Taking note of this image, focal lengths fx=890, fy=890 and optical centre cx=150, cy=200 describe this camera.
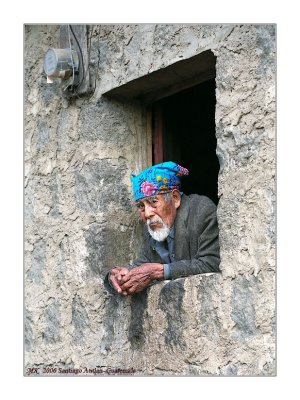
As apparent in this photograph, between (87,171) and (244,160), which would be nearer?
(244,160)

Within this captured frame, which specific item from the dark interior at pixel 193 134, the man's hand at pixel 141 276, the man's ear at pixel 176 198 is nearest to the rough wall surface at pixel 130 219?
the man's hand at pixel 141 276

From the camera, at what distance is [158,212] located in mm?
4461

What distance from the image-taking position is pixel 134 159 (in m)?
4.85

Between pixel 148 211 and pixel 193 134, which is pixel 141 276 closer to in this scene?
pixel 148 211

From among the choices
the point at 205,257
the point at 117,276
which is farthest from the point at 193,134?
the point at 205,257

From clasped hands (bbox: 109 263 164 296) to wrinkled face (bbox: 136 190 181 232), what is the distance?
217mm

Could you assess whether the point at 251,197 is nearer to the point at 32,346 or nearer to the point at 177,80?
the point at 177,80

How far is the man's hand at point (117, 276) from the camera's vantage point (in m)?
4.43

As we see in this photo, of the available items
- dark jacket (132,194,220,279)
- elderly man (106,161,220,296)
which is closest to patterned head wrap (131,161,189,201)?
elderly man (106,161,220,296)

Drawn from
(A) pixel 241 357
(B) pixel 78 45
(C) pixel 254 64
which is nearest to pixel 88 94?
(B) pixel 78 45

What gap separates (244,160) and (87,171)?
3.98 ft

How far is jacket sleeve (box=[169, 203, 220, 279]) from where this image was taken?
416cm

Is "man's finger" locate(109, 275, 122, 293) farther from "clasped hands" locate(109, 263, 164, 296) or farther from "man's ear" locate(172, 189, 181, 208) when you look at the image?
"man's ear" locate(172, 189, 181, 208)

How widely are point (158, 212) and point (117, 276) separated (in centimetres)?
38
